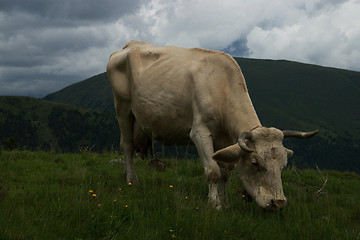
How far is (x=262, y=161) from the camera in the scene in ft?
16.3

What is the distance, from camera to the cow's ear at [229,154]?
5.28 m

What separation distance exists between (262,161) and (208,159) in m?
1.16

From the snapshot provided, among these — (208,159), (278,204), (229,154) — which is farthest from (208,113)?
(278,204)

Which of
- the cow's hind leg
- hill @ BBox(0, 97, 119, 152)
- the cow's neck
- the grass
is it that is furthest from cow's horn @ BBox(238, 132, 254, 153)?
hill @ BBox(0, 97, 119, 152)

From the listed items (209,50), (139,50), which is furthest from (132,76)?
(209,50)

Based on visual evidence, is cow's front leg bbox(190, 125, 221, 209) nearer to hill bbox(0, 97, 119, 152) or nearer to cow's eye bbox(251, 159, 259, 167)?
cow's eye bbox(251, 159, 259, 167)

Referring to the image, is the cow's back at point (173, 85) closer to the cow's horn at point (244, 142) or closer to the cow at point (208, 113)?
the cow at point (208, 113)

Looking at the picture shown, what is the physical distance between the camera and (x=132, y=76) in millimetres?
7816

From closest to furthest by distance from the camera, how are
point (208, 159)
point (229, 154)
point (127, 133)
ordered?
point (229, 154), point (208, 159), point (127, 133)

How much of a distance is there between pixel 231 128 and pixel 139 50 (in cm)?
340

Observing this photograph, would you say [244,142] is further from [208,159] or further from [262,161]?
[208,159]

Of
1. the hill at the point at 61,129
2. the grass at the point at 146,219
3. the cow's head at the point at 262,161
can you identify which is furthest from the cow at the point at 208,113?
the hill at the point at 61,129

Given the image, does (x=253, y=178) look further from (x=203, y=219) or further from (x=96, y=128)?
(x=96, y=128)

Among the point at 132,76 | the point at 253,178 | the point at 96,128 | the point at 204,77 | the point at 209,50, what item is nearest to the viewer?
the point at 253,178
